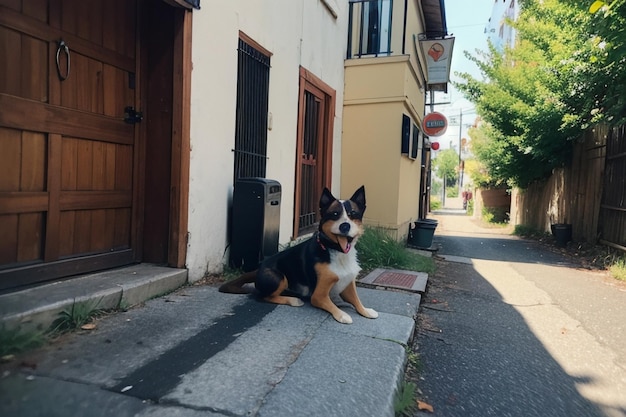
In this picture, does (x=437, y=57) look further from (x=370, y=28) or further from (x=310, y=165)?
(x=310, y=165)

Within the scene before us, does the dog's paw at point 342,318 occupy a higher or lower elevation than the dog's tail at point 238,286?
lower

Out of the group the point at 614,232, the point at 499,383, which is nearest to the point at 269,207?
the point at 499,383

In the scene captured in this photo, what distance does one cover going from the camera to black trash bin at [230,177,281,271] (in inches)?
170

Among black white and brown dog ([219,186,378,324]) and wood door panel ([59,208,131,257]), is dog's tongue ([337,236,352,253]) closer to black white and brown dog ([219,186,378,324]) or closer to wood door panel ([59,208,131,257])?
black white and brown dog ([219,186,378,324])

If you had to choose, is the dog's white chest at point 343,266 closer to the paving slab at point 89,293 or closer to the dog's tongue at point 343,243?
the dog's tongue at point 343,243

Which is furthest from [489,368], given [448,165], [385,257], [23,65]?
[448,165]

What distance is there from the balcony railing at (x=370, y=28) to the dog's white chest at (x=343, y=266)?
6.06 meters

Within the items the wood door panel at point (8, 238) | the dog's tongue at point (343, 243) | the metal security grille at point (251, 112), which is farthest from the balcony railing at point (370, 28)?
the wood door panel at point (8, 238)

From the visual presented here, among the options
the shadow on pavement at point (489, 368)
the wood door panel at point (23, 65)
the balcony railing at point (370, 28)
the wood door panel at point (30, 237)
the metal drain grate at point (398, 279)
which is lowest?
the shadow on pavement at point (489, 368)

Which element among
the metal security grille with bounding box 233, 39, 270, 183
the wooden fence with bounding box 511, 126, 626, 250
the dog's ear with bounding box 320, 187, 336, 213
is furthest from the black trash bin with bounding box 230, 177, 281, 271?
the wooden fence with bounding box 511, 126, 626, 250

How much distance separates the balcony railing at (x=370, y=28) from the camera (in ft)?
26.9

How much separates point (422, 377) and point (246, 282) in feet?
5.92

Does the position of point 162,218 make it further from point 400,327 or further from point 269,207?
point 400,327

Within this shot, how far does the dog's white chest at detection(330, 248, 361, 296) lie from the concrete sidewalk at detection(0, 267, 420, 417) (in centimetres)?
32
